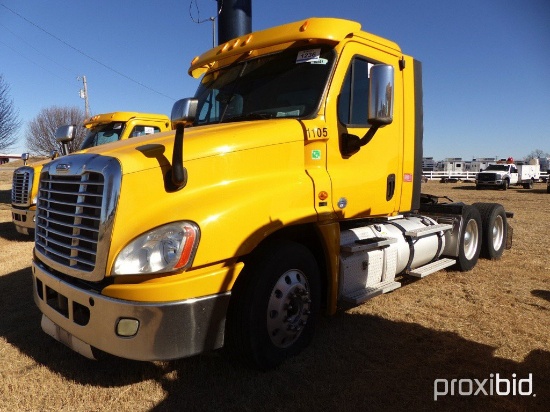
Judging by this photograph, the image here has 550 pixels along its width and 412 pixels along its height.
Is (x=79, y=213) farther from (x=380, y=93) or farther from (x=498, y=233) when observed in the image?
(x=498, y=233)

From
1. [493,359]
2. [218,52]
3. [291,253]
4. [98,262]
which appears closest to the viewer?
[98,262]

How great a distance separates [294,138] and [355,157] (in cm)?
77

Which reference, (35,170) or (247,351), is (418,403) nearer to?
(247,351)

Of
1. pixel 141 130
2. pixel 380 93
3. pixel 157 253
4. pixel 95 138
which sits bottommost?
pixel 157 253

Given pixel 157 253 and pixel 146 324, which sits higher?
pixel 157 253

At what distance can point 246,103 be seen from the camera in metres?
3.86

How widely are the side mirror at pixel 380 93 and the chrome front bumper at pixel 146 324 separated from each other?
6.15ft

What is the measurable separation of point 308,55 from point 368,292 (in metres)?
2.27

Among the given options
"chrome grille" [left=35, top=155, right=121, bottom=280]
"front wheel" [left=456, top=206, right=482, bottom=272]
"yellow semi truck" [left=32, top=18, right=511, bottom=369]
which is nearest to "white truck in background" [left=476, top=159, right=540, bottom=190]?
"front wheel" [left=456, top=206, right=482, bottom=272]

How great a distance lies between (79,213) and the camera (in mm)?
2670

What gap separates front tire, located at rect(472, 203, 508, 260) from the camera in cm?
669

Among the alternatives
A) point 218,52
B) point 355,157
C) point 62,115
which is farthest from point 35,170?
point 62,115

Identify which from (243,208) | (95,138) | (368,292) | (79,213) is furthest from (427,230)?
(95,138)

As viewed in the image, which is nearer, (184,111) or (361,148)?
(184,111)
